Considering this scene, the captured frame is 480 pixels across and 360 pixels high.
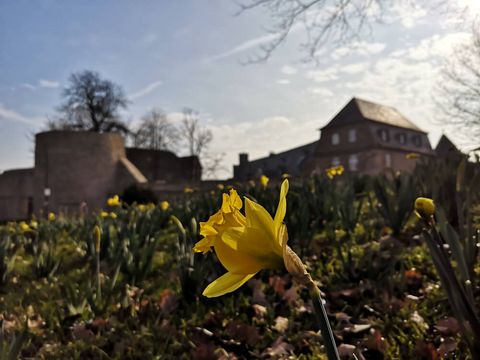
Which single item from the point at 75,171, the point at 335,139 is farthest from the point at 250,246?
the point at 335,139

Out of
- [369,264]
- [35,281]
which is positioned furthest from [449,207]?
[35,281]

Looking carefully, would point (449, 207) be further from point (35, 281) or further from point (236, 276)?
point (35, 281)

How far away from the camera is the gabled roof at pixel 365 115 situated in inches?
941

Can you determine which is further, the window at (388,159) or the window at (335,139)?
the window at (335,139)

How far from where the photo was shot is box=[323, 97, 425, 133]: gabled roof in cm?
2389

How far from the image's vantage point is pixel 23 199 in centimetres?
2316

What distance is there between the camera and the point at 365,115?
77.6 feet

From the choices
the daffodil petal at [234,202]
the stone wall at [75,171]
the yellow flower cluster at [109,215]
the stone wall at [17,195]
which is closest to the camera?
the daffodil petal at [234,202]

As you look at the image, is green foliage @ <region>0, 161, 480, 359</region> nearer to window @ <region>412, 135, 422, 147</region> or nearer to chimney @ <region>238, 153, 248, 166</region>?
window @ <region>412, 135, 422, 147</region>

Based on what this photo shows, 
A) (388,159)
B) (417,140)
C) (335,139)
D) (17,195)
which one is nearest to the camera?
(17,195)

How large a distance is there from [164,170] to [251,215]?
27.1m

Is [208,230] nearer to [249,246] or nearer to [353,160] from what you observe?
[249,246]

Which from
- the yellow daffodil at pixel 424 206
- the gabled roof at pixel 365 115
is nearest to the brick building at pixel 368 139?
the gabled roof at pixel 365 115

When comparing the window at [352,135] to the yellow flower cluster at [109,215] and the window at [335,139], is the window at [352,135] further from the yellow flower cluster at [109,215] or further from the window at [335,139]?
the yellow flower cluster at [109,215]
